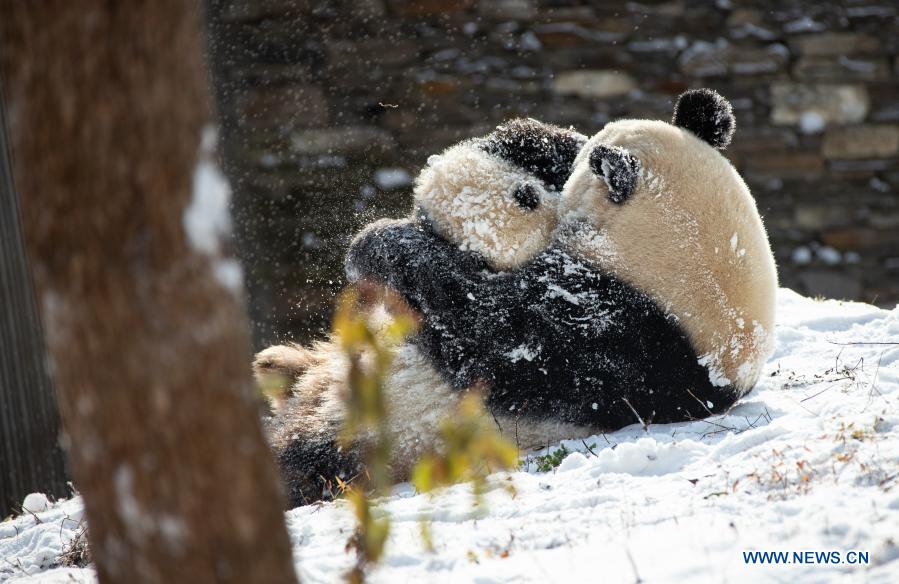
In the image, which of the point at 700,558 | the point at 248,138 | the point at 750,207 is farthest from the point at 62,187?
the point at 248,138

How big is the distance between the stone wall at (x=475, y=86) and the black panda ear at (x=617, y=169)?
2.84 metres

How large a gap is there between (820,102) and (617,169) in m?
3.56

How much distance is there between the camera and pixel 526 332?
7.50 feet

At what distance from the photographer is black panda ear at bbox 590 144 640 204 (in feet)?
7.45

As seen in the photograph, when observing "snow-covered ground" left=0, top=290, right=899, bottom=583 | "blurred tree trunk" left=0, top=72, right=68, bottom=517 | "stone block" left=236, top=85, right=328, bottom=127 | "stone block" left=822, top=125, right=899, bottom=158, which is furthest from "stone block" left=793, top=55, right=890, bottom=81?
"blurred tree trunk" left=0, top=72, right=68, bottom=517

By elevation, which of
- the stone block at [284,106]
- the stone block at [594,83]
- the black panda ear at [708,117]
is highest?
the stone block at [284,106]

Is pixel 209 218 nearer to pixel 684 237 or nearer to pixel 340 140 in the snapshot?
pixel 684 237

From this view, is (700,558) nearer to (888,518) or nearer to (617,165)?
(888,518)

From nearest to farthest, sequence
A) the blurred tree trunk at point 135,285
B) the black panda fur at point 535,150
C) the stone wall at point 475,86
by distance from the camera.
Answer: the blurred tree trunk at point 135,285 → the black panda fur at point 535,150 → the stone wall at point 475,86

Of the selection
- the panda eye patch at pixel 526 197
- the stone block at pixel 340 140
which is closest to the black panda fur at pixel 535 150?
the panda eye patch at pixel 526 197

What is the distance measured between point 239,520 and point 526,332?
A: 4.59 feet

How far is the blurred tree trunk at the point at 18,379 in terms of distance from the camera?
4.28m

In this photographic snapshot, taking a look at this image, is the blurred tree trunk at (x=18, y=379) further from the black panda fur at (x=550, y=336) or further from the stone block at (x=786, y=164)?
the stone block at (x=786, y=164)

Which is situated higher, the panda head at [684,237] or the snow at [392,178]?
the snow at [392,178]
